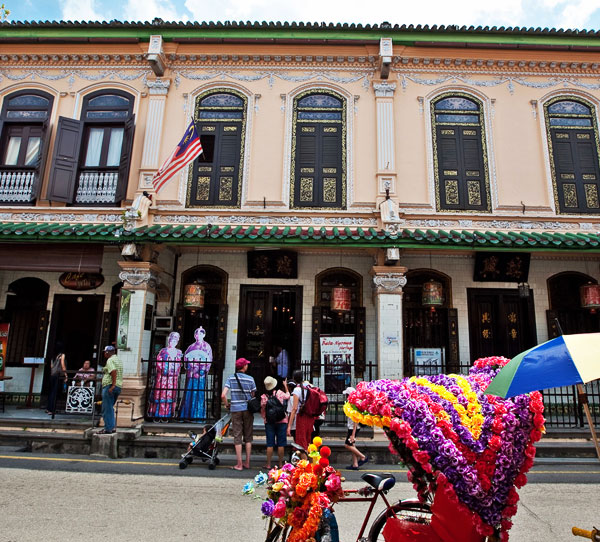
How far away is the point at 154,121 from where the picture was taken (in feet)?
38.9

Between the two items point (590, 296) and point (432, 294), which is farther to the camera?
point (432, 294)

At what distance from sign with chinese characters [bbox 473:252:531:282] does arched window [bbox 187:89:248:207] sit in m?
6.68

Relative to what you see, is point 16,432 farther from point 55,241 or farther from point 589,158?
point 589,158

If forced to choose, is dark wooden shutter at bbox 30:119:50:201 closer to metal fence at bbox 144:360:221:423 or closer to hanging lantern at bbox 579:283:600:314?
metal fence at bbox 144:360:221:423

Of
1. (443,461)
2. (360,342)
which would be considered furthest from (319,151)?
(443,461)

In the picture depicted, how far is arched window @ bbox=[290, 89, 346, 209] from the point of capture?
37.9 feet

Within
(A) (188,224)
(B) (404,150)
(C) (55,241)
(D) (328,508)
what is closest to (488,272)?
(B) (404,150)

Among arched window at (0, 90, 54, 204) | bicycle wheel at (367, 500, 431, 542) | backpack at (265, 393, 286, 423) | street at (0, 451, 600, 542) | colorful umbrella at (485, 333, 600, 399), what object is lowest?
street at (0, 451, 600, 542)

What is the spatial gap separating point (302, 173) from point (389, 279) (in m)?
3.90

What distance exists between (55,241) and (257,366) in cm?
577

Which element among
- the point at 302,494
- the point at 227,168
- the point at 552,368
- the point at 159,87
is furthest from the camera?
the point at 159,87

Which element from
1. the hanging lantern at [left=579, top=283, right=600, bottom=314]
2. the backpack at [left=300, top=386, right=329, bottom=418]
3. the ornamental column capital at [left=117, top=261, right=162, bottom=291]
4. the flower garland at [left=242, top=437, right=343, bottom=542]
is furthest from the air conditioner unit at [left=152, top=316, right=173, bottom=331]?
the hanging lantern at [left=579, top=283, right=600, bottom=314]

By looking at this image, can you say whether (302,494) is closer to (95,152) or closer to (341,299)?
(341,299)

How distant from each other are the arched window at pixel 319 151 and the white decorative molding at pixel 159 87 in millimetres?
3692
